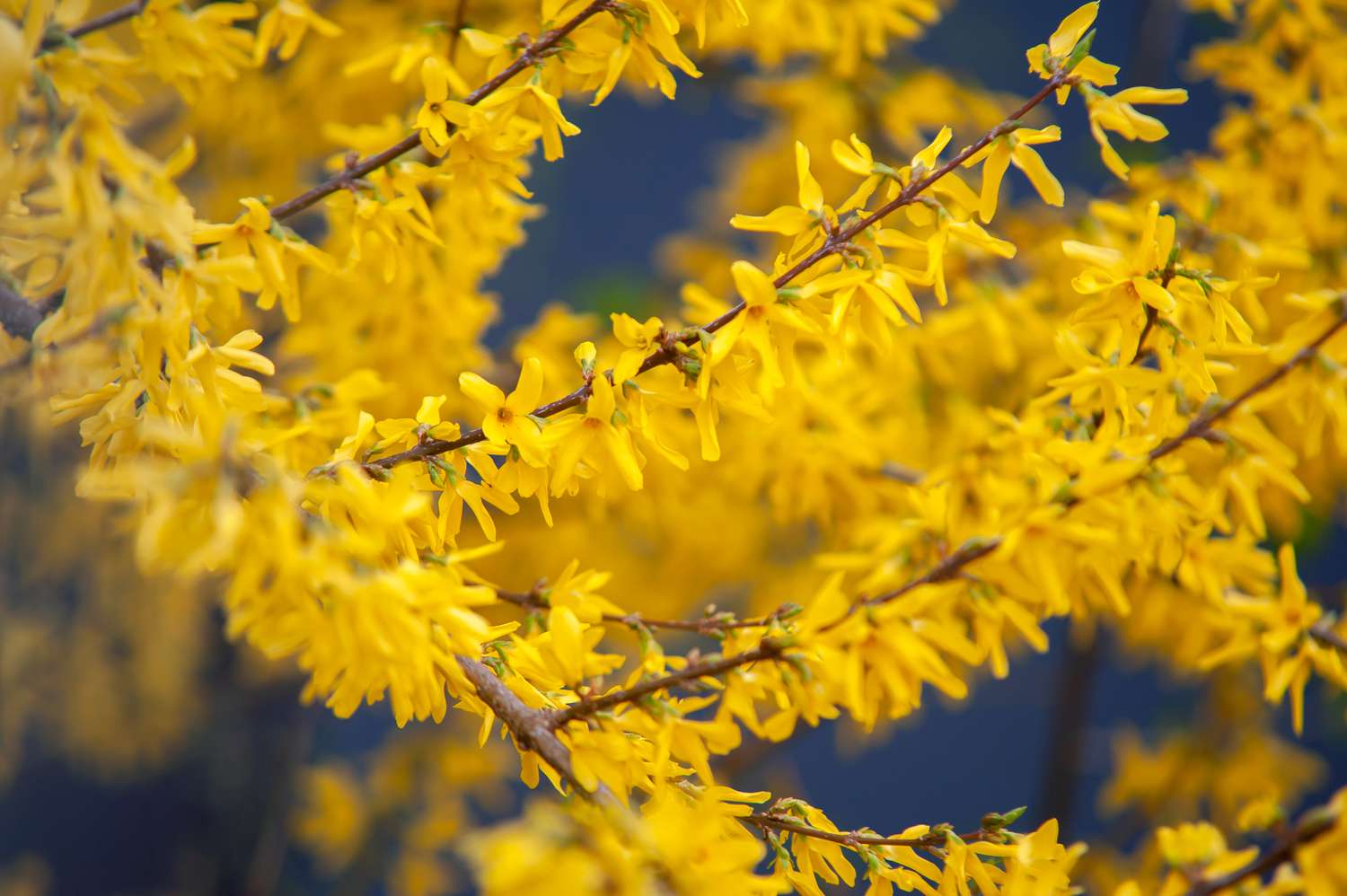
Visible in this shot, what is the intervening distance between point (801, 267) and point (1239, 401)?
1.07ft

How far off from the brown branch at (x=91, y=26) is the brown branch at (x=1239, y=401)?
728 millimetres

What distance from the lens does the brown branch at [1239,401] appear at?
657 millimetres

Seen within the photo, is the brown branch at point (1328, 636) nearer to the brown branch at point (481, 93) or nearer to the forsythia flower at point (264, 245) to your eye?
the brown branch at point (481, 93)

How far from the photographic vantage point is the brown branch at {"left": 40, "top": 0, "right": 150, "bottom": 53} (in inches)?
22.6

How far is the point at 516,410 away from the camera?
25.2 inches

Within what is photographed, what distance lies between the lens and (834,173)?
1649mm

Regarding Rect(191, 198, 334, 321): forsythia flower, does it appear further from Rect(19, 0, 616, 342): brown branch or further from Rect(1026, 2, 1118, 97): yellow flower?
Rect(1026, 2, 1118, 97): yellow flower

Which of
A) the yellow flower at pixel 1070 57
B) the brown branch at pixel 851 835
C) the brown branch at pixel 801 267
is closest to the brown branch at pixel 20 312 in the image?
the brown branch at pixel 801 267

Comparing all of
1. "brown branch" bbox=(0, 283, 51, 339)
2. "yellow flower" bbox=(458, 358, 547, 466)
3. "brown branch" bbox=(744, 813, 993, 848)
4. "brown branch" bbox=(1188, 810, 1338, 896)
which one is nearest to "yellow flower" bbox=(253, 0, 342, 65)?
"brown branch" bbox=(0, 283, 51, 339)

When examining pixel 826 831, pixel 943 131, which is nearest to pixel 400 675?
pixel 826 831

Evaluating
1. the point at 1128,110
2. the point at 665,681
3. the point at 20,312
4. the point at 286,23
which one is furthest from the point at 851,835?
the point at 286,23

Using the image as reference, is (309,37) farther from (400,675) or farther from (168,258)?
(400,675)

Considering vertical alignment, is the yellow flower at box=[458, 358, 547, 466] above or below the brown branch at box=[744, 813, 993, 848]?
above

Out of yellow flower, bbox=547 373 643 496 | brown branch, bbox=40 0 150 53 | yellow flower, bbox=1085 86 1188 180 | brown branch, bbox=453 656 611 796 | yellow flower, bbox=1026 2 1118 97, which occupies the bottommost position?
brown branch, bbox=453 656 611 796
